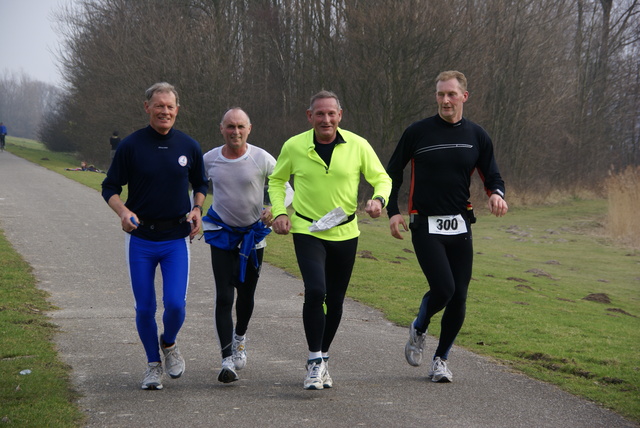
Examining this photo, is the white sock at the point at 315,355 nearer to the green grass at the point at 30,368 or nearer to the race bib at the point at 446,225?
the race bib at the point at 446,225

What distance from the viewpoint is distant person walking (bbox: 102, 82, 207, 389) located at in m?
5.70

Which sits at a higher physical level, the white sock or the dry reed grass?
the white sock

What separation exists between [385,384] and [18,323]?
13.2 ft

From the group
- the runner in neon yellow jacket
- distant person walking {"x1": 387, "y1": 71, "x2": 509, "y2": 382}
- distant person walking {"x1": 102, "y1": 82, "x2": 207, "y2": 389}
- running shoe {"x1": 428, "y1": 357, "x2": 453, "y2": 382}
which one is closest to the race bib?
distant person walking {"x1": 387, "y1": 71, "x2": 509, "y2": 382}

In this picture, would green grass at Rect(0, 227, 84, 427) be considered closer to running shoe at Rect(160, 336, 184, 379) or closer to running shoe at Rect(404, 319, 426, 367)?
running shoe at Rect(160, 336, 184, 379)

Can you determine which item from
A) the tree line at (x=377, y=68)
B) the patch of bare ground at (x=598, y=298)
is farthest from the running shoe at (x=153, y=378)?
the tree line at (x=377, y=68)

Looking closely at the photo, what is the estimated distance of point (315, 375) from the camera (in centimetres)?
567

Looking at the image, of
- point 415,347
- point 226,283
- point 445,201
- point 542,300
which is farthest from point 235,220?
point 542,300

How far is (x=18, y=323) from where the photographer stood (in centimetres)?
813

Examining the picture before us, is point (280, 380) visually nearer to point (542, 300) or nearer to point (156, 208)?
point (156, 208)

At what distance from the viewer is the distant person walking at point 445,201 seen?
235 inches

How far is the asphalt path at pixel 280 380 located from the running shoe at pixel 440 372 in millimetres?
56

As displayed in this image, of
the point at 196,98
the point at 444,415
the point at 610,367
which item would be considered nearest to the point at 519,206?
the point at 196,98

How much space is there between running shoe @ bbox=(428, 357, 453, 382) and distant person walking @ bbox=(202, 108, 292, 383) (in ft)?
4.75
